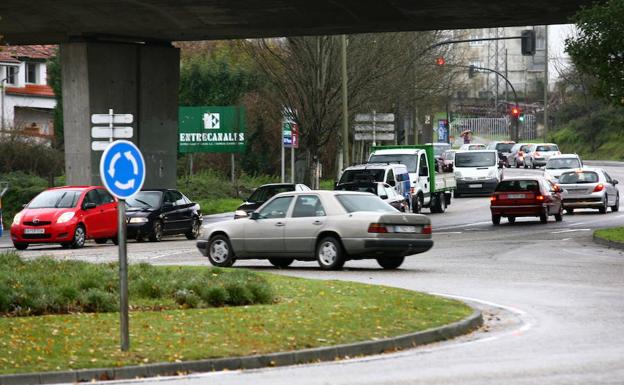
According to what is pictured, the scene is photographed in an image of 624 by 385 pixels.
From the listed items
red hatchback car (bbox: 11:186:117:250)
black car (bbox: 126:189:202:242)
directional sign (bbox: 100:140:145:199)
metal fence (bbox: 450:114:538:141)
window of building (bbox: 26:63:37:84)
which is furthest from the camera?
metal fence (bbox: 450:114:538:141)

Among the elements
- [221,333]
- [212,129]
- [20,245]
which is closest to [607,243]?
[20,245]

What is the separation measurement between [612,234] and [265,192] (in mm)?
10089

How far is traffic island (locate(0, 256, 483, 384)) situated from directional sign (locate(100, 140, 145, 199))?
1.54 metres

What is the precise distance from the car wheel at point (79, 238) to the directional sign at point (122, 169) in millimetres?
22399

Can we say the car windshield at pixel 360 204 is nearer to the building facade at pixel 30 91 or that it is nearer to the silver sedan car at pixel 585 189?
the silver sedan car at pixel 585 189

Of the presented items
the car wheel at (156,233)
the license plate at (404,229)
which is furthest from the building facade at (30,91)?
the license plate at (404,229)

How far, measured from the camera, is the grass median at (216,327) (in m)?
13.6

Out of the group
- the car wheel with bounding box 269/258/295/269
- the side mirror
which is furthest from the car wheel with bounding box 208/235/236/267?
the side mirror

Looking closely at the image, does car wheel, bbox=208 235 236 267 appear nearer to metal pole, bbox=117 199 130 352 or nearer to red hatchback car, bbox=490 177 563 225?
metal pole, bbox=117 199 130 352

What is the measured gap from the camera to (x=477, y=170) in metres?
64.9

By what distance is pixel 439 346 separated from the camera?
604 inches

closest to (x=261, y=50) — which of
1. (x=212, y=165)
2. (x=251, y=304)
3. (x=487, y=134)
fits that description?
(x=212, y=165)

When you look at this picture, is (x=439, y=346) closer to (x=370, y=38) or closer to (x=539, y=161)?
(x=370, y=38)

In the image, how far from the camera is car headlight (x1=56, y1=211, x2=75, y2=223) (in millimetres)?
36000
